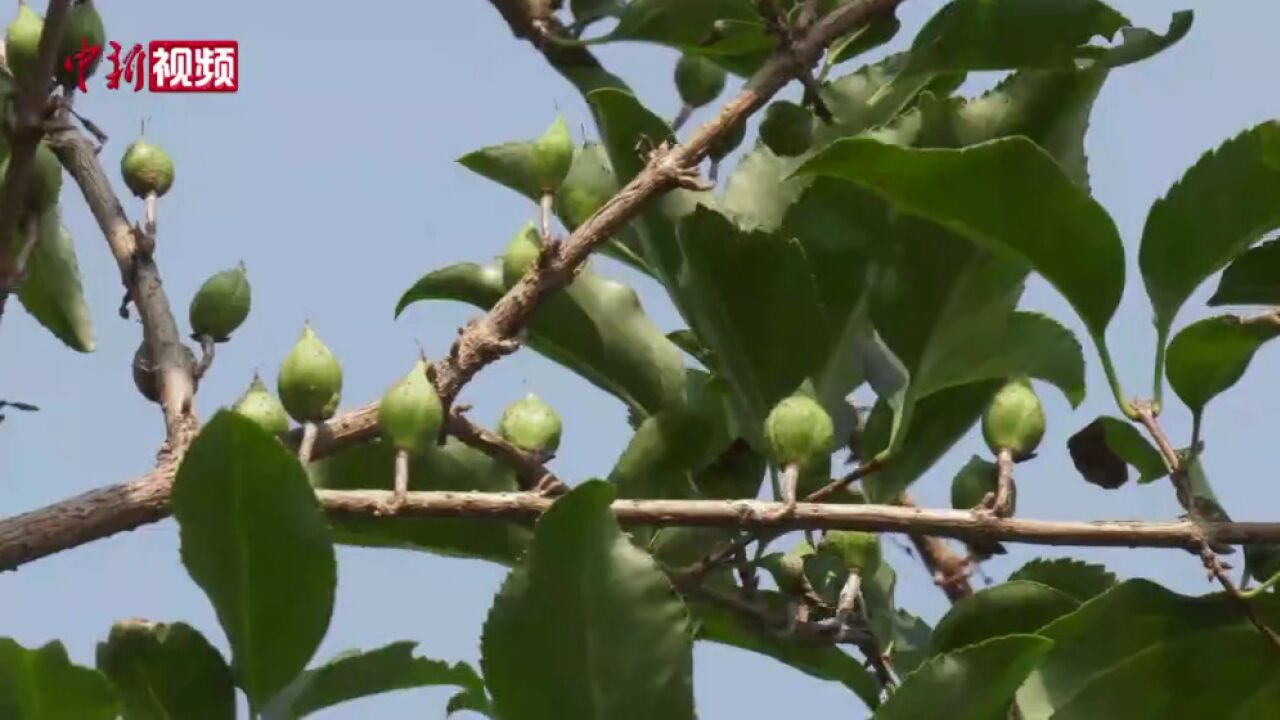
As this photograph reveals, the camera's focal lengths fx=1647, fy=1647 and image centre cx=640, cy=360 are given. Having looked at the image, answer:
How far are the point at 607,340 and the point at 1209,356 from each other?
41 cm

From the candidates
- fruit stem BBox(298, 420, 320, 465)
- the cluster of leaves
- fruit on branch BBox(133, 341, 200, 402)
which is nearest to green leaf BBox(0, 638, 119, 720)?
the cluster of leaves

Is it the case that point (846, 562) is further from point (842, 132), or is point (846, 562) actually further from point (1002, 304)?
point (842, 132)

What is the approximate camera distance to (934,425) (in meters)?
1.17

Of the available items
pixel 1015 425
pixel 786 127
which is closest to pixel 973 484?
pixel 1015 425

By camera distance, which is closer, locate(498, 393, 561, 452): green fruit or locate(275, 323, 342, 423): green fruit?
locate(275, 323, 342, 423): green fruit

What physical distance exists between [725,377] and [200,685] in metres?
0.40

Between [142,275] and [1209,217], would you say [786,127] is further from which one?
[142,275]

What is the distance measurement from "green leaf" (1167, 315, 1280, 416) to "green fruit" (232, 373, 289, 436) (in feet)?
1.91

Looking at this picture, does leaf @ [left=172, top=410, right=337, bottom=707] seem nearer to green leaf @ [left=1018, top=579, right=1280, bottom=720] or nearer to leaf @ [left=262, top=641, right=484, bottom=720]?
leaf @ [left=262, top=641, right=484, bottom=720]

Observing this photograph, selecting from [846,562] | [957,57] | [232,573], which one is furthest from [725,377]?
[232,573]

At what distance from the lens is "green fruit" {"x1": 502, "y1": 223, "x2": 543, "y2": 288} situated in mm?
1171

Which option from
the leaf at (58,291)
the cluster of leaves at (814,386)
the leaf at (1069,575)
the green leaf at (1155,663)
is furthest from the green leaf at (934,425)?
the leaf at (58,291)

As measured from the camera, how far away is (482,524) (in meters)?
1.08

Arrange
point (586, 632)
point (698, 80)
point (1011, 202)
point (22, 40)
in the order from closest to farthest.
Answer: point (586, 632) < point (1011, 202) < point (22, 40) < point (698, 80)
